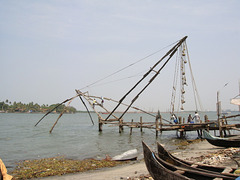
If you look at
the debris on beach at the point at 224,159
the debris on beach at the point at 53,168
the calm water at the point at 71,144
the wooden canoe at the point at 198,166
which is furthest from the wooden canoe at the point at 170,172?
the calm water at the point at 71,144

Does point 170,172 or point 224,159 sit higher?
point 170,172

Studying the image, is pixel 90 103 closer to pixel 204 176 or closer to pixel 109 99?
pixel 109 99

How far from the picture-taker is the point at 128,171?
8.88m

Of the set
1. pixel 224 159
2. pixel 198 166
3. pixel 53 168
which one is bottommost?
pixel 53 168

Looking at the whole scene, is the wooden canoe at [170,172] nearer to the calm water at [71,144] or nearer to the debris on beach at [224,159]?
the debris on beach at [224,159]

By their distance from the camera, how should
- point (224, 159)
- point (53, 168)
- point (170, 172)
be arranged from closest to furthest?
point (170, 172) < point (224, 159) < point (53, 168)

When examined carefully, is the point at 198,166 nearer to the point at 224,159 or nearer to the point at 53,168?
the point at 224,159

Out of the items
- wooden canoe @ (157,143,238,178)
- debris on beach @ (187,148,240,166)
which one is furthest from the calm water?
wooden canoe @ (157,143,238,178)

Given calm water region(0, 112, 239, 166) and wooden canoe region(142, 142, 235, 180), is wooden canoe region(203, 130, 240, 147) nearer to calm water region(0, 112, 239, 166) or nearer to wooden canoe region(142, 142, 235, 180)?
calm water region(0, 112, 239, 166)

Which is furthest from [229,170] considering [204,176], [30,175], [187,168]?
[30,175]

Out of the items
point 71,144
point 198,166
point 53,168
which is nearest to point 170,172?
point 198,166

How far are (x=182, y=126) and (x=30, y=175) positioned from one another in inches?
537

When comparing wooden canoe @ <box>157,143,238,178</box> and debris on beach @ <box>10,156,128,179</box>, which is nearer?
wooden canoe @ <box>157,143,238,178</box>

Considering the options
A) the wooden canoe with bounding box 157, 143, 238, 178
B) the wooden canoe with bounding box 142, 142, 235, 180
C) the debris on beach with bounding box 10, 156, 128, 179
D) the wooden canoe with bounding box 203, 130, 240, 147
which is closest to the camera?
the wooden canoe with bounding box 142, 142, 235, 180
